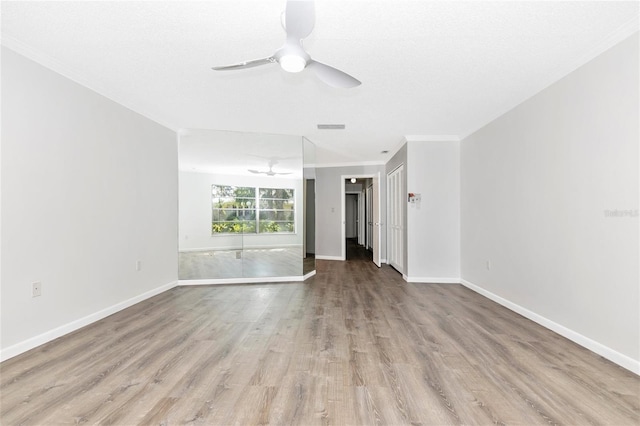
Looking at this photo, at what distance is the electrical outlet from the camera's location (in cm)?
240

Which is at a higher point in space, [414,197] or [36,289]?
[414,197]

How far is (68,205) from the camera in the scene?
2740 millimetres

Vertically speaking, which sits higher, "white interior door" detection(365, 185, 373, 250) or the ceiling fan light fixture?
the ceiling fan light fixture

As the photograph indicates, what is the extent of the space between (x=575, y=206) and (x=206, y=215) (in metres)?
4.69

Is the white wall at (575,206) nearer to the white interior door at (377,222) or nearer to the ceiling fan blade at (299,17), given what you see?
the ceiling fan blade at (299,17)

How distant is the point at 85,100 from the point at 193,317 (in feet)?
8.31

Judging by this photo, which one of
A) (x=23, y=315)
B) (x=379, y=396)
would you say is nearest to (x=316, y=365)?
(x=379, y=396)

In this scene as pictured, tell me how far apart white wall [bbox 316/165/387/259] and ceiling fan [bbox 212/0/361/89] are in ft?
16.9

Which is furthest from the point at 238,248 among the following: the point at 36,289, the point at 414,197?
the point at 414,197

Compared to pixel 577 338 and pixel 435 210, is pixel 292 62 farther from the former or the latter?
pixel 435 210

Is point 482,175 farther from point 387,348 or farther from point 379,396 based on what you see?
point 379,396

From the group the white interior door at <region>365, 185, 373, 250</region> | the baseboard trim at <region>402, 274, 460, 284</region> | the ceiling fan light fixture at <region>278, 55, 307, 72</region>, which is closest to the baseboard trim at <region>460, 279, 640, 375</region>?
the baseboard trim at <region>402, 274, 460, 284</region>

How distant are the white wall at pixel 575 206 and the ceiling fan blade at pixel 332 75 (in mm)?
2030

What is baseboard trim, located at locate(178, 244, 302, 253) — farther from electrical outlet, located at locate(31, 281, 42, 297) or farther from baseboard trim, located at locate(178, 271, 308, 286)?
electrical outlet, located at locate(31, 281, 42, 297)
